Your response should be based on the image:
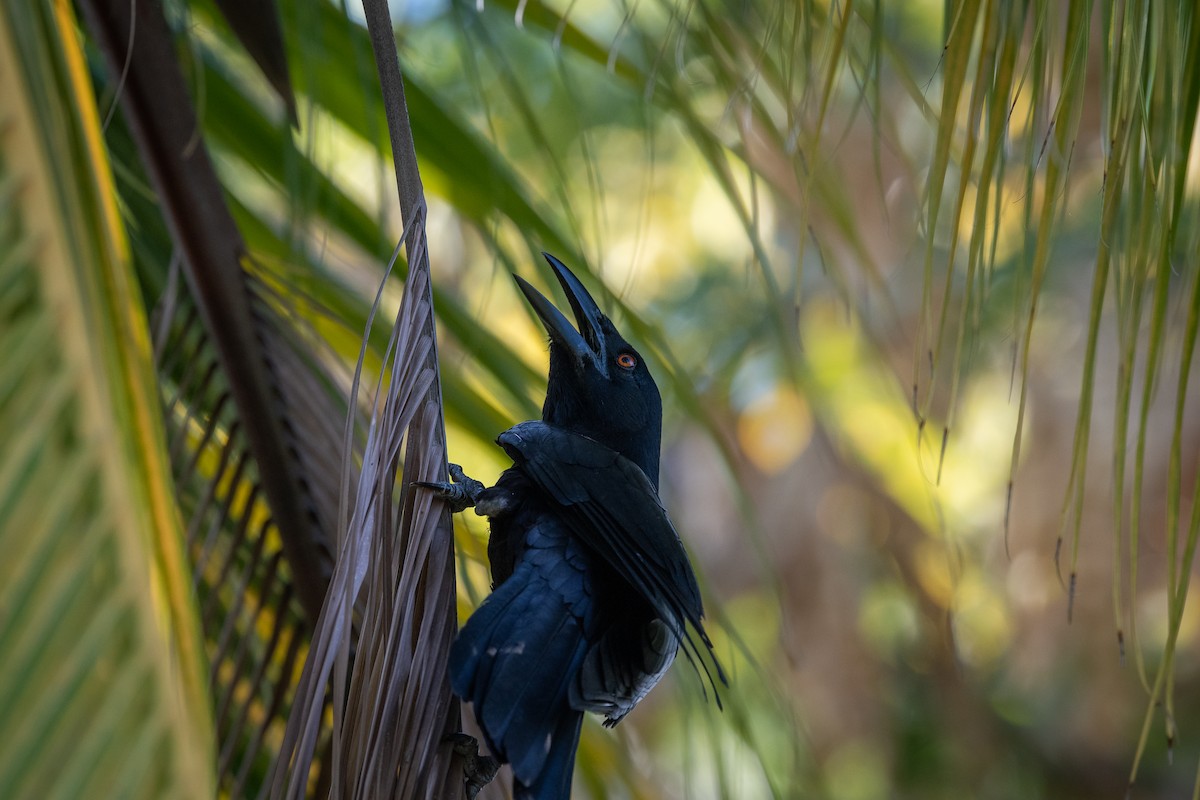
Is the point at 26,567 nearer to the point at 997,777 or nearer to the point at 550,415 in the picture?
the point at 550,415

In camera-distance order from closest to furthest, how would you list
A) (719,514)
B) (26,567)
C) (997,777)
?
(26,567) < (997,777) < (719,514)

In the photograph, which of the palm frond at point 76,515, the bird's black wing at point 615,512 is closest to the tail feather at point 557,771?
the bird's black wing at point 615,512

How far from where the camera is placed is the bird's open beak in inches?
79.5

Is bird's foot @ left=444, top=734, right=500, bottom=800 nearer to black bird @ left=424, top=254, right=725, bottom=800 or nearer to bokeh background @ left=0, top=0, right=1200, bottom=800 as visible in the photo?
black bird @ left=424, top=254, right=725, bottom=800

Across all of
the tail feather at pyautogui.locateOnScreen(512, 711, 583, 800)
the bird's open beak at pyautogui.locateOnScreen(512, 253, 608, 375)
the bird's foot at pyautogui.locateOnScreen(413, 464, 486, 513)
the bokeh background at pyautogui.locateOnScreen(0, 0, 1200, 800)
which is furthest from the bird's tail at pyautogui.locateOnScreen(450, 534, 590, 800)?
the bird's open beak at pyautogui.locateOnScreen(512, 253, 608, 375)

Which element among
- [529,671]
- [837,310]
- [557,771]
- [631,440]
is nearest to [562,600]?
[529,671]

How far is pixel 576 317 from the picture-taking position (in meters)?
2.26

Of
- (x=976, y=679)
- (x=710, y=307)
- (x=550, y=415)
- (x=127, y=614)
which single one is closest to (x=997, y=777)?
(x=976, y=679)

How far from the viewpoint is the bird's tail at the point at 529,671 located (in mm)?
1322

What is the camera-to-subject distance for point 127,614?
954mm

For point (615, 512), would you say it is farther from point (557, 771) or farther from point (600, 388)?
point (600, 388)

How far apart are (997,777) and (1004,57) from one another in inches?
304

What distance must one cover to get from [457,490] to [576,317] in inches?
31.2

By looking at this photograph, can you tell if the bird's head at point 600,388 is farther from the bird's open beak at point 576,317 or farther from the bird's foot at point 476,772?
the bird's foot at point 476,772
